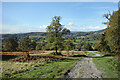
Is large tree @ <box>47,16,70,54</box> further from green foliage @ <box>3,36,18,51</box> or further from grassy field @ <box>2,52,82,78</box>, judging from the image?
green foliage @ <box>3,36,18,51</box>

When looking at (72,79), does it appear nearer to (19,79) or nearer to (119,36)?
(19,79)

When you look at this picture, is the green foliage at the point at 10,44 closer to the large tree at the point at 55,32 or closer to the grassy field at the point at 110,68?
the large tree at the point at 55,32

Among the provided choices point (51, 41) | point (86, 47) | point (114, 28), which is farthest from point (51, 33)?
point (86, 47)

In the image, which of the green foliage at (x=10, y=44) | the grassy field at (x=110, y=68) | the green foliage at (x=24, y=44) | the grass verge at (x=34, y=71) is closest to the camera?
the grassy field at (x=110, y=68)

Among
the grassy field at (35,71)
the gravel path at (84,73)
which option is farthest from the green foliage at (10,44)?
the gravel path at (84,73)

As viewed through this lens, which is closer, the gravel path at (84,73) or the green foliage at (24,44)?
the gravel path at (84,73)

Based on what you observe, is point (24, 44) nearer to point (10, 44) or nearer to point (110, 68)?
point (110, 68)

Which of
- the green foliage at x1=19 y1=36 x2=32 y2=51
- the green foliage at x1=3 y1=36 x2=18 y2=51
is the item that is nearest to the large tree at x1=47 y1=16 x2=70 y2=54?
the green foliage at x1=19 y1=36 x2=32 y2=51

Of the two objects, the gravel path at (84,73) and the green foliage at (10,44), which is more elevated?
the green foliage at (10,44)

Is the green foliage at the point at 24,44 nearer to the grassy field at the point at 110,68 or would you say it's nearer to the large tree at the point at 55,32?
the large tree at the point at 55,32

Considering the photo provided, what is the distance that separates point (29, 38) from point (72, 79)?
88.7 ft

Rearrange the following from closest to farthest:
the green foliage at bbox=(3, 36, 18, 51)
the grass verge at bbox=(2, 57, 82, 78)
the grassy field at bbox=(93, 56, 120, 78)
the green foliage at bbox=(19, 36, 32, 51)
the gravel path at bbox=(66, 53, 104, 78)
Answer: the gravel path at bbox=(66, 53, 104, 78)
the grassy field at bbox=(93, 56, 120, 78)
the grass verge at bbox=(2, 57, 82, 78)
the green foliage at bbox=(19, 36, 32, 51)
the green foliage at bbox=(3, 36, 18, 51)

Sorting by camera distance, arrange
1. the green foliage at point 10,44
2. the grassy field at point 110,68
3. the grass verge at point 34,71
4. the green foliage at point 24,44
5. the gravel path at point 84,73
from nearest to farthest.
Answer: the gravel path at point 84,73 < the grassy field at point 110,68 < the grass verge at point 34,71 < the green foliage at point 24,44 < the green foliage at point 10,44

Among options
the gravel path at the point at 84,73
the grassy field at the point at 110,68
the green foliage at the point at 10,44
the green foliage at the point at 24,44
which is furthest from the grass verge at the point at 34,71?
the green foliage at the point at 10,44
